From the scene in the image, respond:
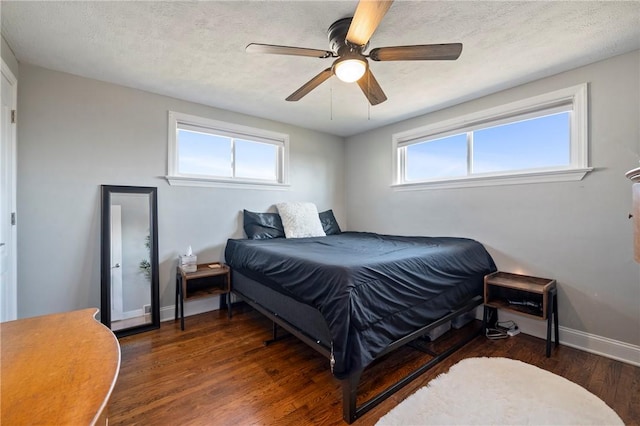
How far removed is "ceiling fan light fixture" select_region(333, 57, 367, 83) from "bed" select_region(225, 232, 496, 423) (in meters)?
1.25

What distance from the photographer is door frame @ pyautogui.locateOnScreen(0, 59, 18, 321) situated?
1.96 metres

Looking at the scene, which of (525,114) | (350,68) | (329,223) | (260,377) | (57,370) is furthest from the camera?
(329,223)

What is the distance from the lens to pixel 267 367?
6.75 feet

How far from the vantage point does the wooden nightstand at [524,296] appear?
2.21 m

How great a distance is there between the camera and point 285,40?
199 cm

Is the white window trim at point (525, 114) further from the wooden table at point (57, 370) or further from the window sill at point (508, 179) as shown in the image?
the wooden table at point (57, 370)

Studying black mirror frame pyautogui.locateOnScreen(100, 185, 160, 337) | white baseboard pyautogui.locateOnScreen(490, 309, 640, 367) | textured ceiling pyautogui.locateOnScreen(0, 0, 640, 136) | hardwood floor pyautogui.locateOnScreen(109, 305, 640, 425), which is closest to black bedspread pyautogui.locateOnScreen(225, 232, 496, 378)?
hardwood floor pyautogui.locateOnScreen(109, 305, 640, 425)

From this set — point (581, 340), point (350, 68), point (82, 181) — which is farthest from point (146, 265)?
point (581, 340)

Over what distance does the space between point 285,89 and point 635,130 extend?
2.96 m

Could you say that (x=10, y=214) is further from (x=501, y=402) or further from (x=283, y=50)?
(x=501, y=402)

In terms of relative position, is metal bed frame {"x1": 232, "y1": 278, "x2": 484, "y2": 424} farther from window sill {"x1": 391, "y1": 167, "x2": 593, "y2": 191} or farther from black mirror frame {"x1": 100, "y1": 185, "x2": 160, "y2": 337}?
window sill {"x1": 391, "y1": 167, "x2": 593, "y2": 191}

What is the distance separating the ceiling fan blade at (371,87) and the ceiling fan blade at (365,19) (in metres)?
0.32

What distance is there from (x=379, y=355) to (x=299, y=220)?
2182mm

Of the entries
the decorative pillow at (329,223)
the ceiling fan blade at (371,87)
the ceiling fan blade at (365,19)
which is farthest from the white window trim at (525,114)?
the ceiling fan blade at (365,19)
